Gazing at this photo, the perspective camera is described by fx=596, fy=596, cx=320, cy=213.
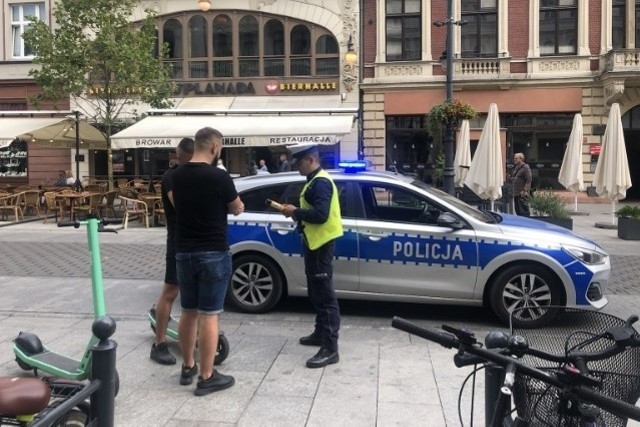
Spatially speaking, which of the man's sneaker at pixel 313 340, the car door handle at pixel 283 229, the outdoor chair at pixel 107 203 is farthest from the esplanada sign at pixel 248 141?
the man's sneaker at pixel 313 340

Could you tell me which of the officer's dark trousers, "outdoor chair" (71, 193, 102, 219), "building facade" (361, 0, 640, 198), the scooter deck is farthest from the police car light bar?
"building facade" (361, 0, 640, 198)

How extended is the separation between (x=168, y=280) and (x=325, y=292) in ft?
4.17

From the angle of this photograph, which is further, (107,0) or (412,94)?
(412,94)

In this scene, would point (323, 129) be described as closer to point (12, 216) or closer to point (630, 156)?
point (12, 216)

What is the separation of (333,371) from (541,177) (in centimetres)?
1972

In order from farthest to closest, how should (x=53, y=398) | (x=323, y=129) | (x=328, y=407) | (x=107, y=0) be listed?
(x=107, y=0) < (x=323, y=129) < (x=328, y=407) < (x=53, y=398)

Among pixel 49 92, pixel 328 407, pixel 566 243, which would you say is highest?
pixel 49 92

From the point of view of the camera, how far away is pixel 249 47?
2414cm

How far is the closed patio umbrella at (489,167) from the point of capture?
12828 mm

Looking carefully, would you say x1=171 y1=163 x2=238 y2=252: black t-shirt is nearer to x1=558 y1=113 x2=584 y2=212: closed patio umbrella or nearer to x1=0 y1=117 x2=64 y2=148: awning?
x1=558 y1=113 x2=584 y2=212: closed patio umbrella

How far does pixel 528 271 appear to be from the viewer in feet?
19.4

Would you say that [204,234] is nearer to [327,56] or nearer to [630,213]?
[630,213]

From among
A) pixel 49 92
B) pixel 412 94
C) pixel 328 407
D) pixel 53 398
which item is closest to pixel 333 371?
pixel 328 407

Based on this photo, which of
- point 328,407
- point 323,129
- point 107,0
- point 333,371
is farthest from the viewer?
point 107,0
